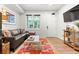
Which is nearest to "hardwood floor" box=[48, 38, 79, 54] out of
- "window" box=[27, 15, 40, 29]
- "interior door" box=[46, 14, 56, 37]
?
"interior door" box=[46, 14, 56, 37]

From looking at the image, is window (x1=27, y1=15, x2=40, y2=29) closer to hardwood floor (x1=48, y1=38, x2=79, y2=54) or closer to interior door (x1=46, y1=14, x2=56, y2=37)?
interior door (x1=46, y1=14, x2=56, y2=37)

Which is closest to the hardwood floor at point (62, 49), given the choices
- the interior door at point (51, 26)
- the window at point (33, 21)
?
the interior door at point (51, 26)

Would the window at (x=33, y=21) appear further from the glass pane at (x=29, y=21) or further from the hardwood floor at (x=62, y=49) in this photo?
the hardwood floor at (x=62, y=49)

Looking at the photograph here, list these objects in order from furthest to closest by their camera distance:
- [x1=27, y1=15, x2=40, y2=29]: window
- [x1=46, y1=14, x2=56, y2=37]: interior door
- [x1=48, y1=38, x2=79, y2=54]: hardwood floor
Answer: [x1=46, y1=14, x2=56, y2=37]: interior door
[x1=27, y1=15, x2=40, y2=29]: window
[x1=48, y1=38, x2=79, y2=54]: hardwood floor

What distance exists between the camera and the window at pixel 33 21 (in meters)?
9.93

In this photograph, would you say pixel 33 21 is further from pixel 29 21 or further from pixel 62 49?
pixel 62 49

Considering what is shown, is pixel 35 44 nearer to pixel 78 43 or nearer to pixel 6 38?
pixel 6 38

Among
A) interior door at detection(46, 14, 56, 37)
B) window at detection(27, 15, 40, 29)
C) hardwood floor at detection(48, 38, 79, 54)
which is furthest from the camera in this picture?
interior door at detection(46, 14, 56, 37)

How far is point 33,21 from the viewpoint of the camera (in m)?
9.96

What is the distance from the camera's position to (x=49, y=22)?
10.2 metres

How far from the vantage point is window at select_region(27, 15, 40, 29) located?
32.6ft

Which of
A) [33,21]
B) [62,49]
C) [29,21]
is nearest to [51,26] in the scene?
[33,21]
